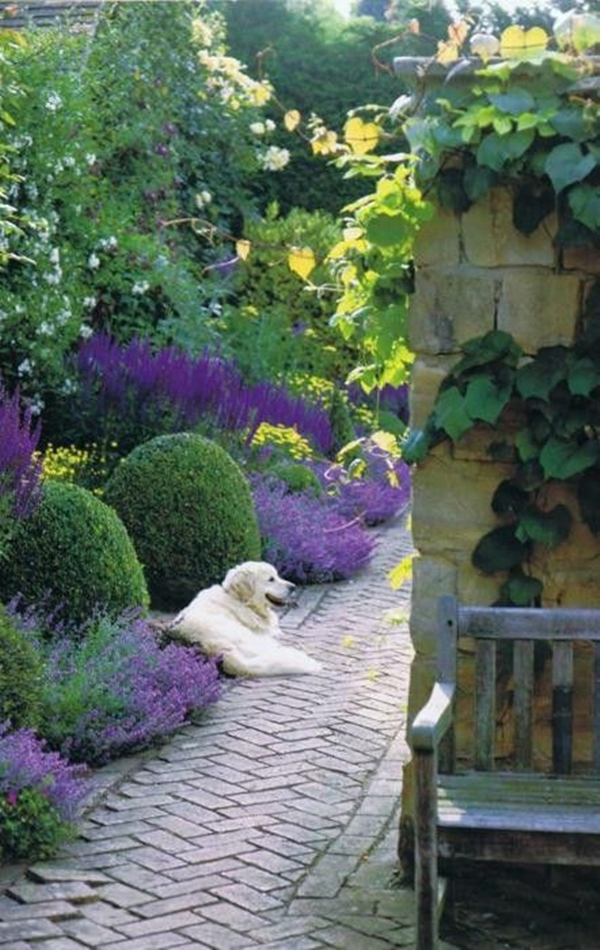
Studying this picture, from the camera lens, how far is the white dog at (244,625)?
680 cm

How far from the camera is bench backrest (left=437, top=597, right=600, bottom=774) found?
13.8ft

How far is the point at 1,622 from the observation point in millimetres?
5129

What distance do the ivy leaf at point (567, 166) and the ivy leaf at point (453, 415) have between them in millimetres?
589

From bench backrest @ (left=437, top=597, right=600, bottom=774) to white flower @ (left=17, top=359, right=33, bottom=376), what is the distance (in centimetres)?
567

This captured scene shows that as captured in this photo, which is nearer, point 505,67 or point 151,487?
point 505,67

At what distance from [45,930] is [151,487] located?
13.0ft

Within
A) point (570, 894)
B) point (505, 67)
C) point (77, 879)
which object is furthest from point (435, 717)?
point (505, 67)

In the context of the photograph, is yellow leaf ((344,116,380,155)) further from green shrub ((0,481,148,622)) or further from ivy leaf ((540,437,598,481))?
green shrub ((0,481,148,622))

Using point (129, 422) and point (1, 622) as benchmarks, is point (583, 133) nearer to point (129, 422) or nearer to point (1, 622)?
point (1, 622)

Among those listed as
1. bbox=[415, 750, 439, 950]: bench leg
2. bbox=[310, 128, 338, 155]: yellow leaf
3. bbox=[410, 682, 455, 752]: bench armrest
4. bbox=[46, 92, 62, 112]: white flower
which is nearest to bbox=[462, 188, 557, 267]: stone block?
bbox=[310, 128, 338, 155]: yellow leaf

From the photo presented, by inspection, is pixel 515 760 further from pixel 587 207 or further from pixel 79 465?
pixel 79 465

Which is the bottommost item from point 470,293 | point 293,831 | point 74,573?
point 293,831

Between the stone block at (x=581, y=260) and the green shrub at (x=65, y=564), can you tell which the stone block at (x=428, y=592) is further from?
the green shrub at (x=65, y=564)

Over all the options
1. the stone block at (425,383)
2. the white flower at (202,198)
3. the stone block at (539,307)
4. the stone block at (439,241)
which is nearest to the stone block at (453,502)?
the stone block at (425,383)
